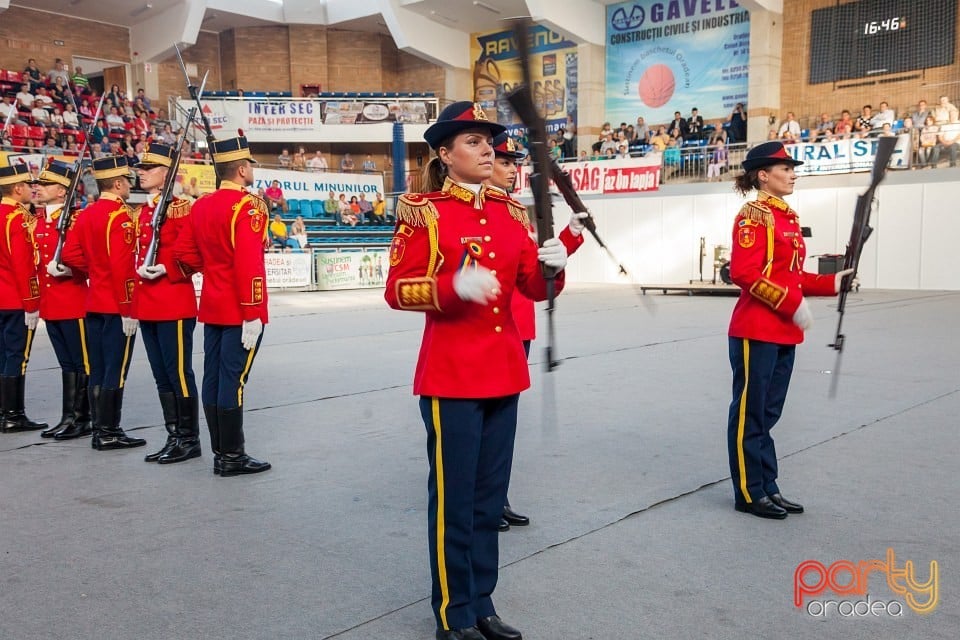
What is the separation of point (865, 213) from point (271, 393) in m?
5.36

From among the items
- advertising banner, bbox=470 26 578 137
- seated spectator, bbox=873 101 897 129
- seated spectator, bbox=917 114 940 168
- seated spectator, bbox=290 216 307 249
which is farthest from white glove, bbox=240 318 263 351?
advertising banner, bbox=470 26 578 137

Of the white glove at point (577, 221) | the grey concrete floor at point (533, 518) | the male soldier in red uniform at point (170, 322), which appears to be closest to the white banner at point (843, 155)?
the grey concrete floor at point (533, 518)

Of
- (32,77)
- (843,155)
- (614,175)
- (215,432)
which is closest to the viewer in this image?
(215,432)

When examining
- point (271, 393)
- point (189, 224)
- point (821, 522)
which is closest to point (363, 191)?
point (271, 393)

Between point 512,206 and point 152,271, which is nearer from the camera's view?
point 512,206

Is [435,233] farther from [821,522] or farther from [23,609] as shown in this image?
[821,522]

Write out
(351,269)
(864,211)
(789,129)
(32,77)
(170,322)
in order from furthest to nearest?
(32,77) → (789,129) → (351,269) → (170,322) → (864,211)

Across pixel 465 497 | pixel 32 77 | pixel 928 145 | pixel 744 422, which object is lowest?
pixel 744 422

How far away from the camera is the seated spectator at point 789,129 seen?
23781 mm

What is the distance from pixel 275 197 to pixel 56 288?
63.6 feet

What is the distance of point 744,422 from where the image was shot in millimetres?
4289

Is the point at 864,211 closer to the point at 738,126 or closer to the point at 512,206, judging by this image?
the point at 512,206

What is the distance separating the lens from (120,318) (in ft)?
19.5

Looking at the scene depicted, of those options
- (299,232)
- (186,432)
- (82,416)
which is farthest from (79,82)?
(186,432)
